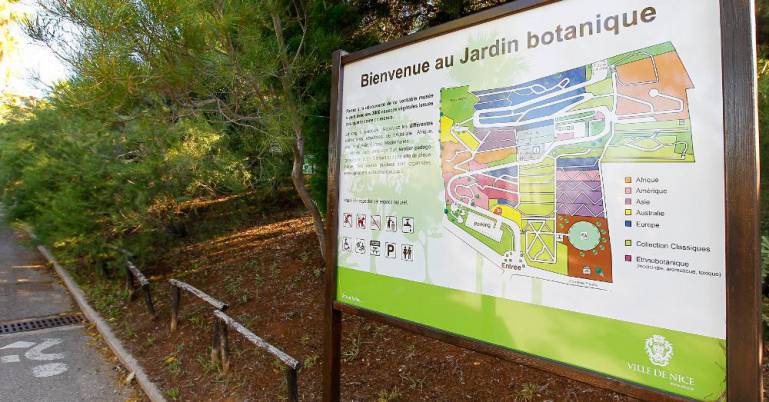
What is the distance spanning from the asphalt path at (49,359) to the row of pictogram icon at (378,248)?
2977 millimetres

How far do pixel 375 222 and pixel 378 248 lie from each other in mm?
150

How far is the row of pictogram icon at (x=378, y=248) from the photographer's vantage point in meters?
2.36

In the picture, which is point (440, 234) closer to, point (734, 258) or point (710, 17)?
point (734, 258)

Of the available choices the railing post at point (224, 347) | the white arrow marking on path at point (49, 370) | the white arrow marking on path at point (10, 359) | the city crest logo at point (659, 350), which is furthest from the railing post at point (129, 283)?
the city crest logo at point (659, 350)

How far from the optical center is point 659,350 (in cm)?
157

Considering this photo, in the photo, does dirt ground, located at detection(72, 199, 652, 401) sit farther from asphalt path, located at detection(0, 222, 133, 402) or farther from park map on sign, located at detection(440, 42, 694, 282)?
park map on sign, located at detection(440, 42, 694, 282)

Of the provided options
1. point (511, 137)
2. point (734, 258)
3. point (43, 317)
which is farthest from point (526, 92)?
point (43, 317)

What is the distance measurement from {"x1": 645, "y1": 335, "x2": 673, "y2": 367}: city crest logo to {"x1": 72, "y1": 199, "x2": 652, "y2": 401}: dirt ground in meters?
1.79

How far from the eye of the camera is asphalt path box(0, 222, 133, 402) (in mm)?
4113

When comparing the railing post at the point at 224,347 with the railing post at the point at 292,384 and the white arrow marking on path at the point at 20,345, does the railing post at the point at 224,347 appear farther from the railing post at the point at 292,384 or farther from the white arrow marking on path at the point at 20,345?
the white arrow marking on path at the point at 20,345

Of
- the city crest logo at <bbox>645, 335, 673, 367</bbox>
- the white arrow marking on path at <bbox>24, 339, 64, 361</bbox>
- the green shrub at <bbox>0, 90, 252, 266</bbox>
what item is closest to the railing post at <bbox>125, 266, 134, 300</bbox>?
the green shrub at <bbox>0, 90, 252, 266</bbox>

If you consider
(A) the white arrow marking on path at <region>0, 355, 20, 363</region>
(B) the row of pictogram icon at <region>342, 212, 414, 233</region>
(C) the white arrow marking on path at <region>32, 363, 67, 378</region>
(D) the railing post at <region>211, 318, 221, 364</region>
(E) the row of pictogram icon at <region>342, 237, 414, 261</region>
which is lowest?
(C) the white arrow marking on path at <region>32, 363, 67, 378</region>

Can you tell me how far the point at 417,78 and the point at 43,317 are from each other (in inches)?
264

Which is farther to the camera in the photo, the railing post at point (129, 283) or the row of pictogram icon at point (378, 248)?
the railing post at point (129, 283)
